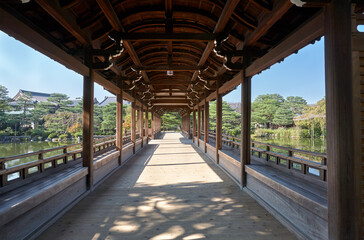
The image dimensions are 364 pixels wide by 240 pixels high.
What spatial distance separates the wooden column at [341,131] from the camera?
198 centimetres

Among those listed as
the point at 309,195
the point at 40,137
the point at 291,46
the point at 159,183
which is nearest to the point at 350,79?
the point at 291,46

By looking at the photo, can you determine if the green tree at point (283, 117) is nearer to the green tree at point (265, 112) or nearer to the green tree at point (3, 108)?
the green tree at point (265, 112)

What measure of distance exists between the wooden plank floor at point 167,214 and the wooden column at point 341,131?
0.92m

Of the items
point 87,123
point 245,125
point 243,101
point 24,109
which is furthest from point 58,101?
point 245,125

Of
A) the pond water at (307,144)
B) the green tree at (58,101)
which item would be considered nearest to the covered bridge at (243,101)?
the pond water at (307,144)

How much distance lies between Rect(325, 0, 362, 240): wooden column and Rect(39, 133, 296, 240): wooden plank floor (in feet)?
3.00

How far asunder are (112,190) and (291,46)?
15.7ft

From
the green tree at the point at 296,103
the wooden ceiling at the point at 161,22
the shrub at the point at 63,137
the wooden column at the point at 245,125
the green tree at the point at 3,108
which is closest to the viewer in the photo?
the wooden ceiling at the point at 161,22

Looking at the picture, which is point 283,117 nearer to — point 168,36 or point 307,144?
point 307,144

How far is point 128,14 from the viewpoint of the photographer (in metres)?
3.78

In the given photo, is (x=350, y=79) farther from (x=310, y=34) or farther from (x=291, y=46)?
(x=291, y=46)

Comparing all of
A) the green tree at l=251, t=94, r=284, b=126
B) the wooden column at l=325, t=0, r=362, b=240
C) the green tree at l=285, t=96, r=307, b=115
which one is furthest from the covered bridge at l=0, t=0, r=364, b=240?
the green tree at l=285, t=96, r=307, b=115

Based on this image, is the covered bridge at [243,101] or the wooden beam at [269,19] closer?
the covered bridge at [243,101]

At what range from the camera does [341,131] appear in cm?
201
